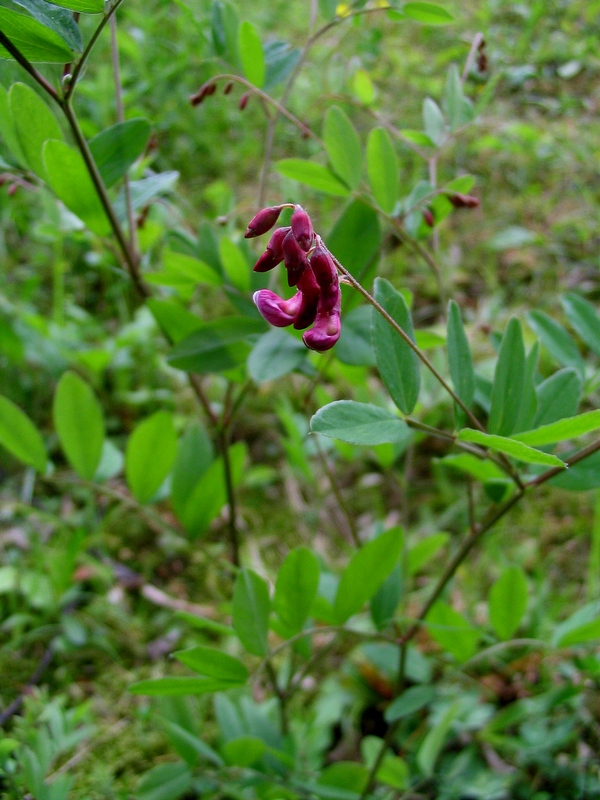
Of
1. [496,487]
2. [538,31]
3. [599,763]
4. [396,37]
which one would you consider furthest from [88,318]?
[538,31]

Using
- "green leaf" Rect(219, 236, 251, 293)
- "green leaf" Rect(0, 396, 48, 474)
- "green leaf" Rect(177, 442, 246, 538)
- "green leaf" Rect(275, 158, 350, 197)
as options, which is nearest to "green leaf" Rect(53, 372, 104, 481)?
"green leaf" Rect(0, 396, 48, 474)

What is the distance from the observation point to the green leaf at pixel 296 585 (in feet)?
2.02

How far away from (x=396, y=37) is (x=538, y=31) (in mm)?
607

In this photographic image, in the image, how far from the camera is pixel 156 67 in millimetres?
2178

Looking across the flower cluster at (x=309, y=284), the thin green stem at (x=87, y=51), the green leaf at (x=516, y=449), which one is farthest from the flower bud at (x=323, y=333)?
the thin green stem at (x=87, y=51)

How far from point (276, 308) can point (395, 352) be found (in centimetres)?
13

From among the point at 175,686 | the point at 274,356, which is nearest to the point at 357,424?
the point at 274,356

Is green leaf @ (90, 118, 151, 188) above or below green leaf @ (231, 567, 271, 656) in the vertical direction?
above

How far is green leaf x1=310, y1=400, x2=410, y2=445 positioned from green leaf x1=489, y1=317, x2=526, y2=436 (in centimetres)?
11

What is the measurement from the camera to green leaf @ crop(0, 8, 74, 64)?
1.55ft

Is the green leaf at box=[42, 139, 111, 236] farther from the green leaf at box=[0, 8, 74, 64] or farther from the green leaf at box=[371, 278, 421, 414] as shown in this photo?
the green leaf at box=[371, 278, 421, 414]

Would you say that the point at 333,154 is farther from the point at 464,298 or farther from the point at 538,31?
the point at 538,31

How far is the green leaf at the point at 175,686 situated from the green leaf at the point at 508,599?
14.7 inches

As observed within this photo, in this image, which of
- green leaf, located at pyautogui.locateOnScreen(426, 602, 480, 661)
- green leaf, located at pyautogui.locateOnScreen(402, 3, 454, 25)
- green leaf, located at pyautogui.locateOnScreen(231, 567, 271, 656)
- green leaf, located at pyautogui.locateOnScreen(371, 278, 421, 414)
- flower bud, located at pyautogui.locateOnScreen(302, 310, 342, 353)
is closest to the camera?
flower bud, located at pyautogui.locateOnScreen(302, 310, 342, 353)
